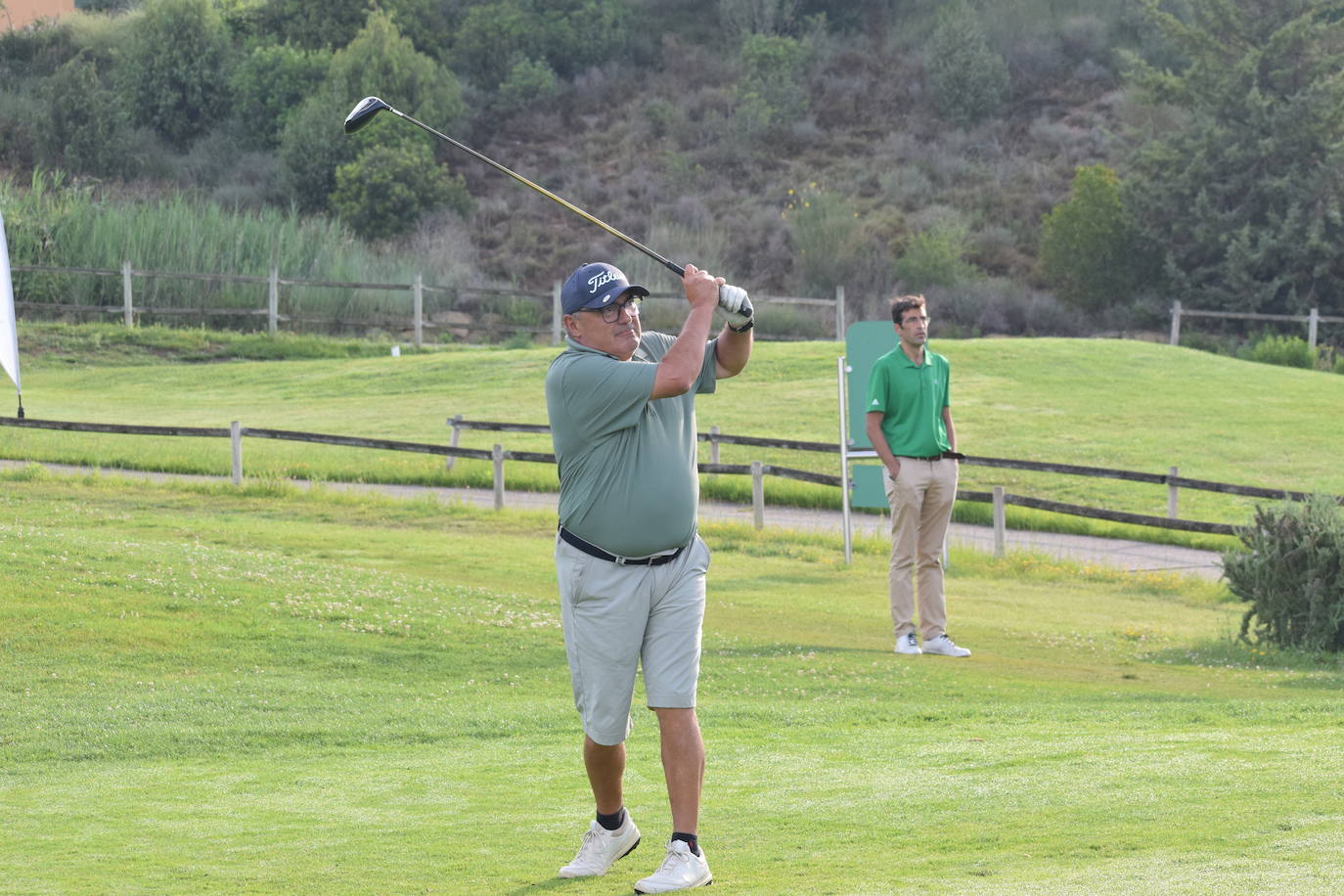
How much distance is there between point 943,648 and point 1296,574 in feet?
8.78

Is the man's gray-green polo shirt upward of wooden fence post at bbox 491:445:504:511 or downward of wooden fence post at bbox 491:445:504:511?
upward

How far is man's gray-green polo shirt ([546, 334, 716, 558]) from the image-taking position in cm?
550

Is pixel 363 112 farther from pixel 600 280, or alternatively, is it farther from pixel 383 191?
pixel 383 191

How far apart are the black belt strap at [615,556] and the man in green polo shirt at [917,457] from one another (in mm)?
5693

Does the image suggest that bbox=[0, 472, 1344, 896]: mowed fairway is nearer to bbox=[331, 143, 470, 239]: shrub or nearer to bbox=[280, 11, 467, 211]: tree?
bbox=[331, 143, 470, 239]: shrub

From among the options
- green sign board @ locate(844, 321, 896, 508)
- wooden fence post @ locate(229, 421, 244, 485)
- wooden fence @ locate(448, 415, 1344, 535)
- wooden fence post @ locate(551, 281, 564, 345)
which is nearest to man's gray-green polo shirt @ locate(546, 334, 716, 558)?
wooden fence @ locate(448, 415, 1344, 535)

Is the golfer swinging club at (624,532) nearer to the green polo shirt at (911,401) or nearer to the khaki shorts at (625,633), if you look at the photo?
the khaki shorts at (625,633)

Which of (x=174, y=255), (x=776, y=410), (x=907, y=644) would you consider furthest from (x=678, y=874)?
(x=174, y=255)

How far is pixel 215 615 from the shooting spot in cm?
1129

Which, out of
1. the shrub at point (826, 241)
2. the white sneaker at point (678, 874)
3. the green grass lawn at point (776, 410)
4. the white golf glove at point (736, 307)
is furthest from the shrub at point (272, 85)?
the white sneaker at point (678, 874)

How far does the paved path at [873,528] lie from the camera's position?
61.6ft

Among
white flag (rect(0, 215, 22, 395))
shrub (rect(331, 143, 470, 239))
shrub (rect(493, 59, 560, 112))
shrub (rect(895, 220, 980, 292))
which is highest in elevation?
shrub (rect(493, 59, 560, 112))

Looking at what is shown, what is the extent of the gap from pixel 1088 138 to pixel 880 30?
1232 cm

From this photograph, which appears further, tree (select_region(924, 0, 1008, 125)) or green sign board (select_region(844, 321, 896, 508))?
tree (select_region(924, 0, 1008, 125))
